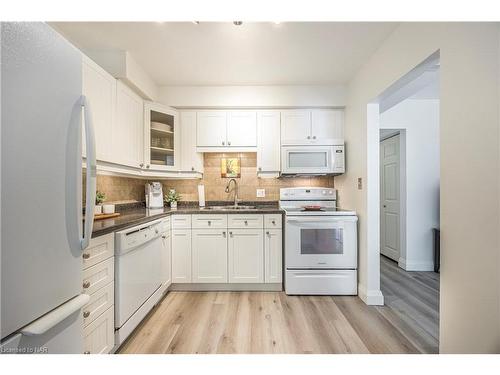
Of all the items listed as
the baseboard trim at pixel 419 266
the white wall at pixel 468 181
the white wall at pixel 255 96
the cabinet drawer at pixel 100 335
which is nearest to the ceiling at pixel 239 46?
the white wall at pixel 255 96

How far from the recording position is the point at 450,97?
4.22ft

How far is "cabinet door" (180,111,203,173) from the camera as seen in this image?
9.73 feet

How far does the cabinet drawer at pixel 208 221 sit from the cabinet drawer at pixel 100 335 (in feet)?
3.94

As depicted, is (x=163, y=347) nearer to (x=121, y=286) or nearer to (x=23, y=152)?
(x=121, y=286)

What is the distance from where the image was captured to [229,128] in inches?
116

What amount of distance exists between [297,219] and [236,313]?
3.74 ft

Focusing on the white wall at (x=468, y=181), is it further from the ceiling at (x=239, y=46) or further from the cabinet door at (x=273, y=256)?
the cabinet door at (x=273, y=256)

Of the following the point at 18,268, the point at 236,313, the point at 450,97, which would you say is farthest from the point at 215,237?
the point at 450,97

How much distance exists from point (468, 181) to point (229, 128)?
2.40m

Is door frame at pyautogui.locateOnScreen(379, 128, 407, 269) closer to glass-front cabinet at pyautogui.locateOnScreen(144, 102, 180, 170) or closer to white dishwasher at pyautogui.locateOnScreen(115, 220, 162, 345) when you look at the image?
glass-front cabinet at pyautogui.locateOnScreen(144, 102, 180, 170)

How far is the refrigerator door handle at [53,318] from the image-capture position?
721 millimetres

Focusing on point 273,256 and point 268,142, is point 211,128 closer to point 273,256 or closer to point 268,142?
point 268,142

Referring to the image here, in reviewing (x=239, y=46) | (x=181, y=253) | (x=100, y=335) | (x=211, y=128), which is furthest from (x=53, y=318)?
(x=211, y=128)
